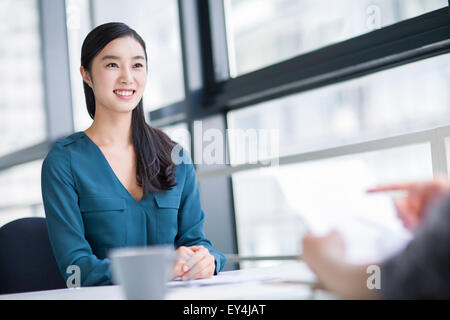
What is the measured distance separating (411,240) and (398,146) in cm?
88

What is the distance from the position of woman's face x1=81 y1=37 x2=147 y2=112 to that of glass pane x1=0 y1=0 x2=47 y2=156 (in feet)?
5.74

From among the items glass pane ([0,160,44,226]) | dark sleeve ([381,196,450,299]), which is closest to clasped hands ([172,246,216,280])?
dark sleeve ([381,196,450,299])

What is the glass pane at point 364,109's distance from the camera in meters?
1.52

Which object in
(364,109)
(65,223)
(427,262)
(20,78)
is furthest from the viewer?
(20,78)

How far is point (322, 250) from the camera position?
1.44 feet

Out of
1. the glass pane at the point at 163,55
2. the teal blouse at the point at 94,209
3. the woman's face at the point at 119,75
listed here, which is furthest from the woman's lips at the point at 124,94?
the glass pane at the point at 163,55

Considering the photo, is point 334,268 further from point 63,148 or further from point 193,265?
point 63,148

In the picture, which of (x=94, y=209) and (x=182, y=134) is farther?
(x=182, y=134)

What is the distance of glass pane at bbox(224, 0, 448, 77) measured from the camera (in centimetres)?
160

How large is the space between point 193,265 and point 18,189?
2.61m

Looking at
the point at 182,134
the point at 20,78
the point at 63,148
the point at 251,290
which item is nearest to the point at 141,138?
the point at 63,148

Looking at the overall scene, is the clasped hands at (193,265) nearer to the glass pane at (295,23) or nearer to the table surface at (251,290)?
the table surface at (251,290)

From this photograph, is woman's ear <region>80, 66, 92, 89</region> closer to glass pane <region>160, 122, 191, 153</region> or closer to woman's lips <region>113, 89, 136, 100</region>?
woman's lips <region>113, 89, 136, 100</region>

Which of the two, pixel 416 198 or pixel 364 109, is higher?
pixel 364 109
